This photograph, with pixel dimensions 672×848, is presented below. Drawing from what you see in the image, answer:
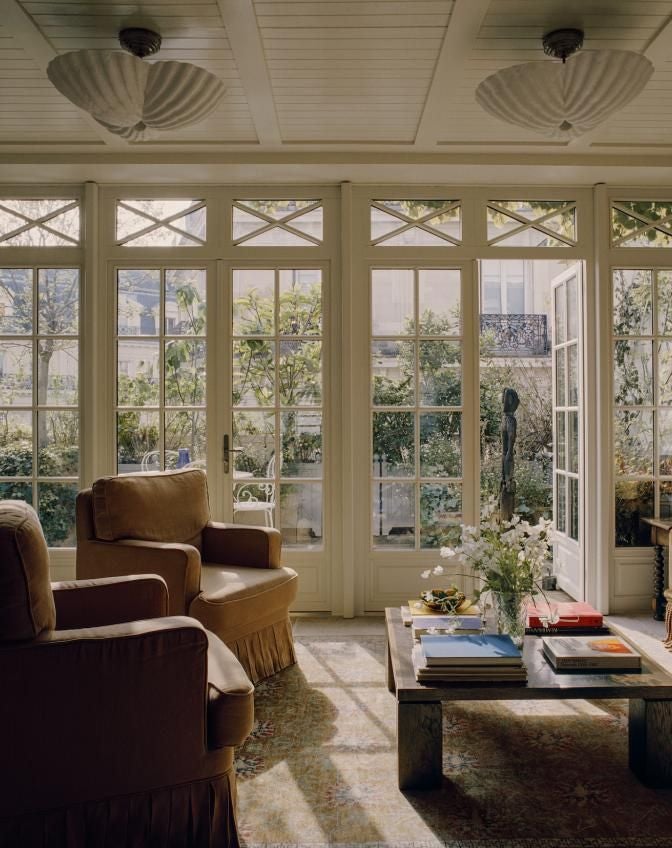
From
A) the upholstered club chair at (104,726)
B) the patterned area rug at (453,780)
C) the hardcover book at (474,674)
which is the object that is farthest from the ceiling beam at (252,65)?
the patterned area rug at (453,780)

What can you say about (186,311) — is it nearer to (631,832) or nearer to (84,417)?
(84,417)

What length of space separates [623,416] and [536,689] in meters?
2.57

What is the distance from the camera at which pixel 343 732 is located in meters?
2.49

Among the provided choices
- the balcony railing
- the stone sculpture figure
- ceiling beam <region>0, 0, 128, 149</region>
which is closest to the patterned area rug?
ceiling beam <region>0, 0, 128, 149</region>

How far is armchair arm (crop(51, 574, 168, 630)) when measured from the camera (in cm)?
216

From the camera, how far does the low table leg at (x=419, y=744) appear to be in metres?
2.05

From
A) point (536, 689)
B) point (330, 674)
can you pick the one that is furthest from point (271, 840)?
point (330, 674)

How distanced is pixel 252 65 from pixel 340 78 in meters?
0.40

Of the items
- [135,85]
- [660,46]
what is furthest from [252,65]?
[660,46]

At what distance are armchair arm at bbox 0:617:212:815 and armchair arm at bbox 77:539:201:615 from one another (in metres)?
1.03

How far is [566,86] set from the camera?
97.7 inches

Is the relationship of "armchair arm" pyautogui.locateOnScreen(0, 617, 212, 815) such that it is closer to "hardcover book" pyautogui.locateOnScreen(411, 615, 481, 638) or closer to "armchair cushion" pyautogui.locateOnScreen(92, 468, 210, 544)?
"hardcover book" pyautogui.locateOnScreen(411, 615, 481, 638)

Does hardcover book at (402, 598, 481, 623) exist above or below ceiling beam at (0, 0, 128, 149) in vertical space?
below

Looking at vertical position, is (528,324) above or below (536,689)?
above
